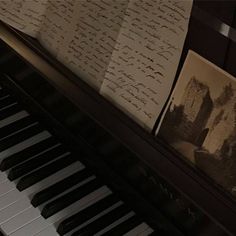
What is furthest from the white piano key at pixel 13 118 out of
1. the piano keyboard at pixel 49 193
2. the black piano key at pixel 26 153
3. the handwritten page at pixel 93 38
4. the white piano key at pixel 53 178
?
the handwritten page at pixel 93 38

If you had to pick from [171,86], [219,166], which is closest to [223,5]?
[171,86]

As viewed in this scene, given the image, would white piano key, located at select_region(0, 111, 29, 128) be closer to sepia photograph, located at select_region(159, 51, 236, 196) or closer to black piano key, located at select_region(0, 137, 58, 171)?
black piano key, located at select_region(0, 137, 58, 171)

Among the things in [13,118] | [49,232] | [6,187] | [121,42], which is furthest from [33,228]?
[121,42]

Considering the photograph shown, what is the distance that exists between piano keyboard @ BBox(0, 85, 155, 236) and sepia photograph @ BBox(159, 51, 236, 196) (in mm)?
323

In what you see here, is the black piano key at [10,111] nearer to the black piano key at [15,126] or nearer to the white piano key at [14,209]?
the black piano key at [15,126]

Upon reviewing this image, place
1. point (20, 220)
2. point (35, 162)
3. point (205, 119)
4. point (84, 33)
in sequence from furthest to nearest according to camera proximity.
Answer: point (35, 162) → point (20, 220) → point (84, 33) → point (205, 119)

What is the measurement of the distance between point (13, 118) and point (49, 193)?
0.31 metres

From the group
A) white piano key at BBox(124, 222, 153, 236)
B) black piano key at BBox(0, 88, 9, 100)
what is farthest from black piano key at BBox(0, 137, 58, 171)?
white piano key at BBox(124, 222, 153, 236)

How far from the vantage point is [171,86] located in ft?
3.34

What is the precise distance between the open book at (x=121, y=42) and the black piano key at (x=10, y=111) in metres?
0.31

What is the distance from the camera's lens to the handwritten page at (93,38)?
111 cm

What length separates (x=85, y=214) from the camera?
129 cm

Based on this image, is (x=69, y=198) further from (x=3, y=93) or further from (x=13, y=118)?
(x=3, y=93)

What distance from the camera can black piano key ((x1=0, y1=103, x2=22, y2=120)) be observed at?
5.07 feet
